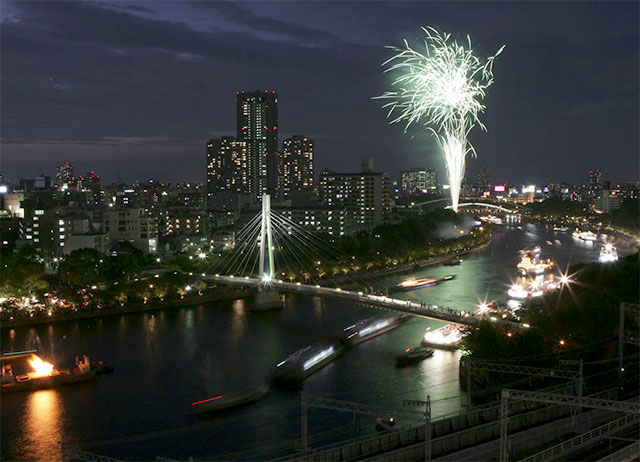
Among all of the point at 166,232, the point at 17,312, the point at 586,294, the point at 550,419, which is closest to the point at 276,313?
the point at 17,312

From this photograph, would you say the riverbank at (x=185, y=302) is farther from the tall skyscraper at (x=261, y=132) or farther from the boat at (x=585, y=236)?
the tall skyscraper at (x=261, y=132)

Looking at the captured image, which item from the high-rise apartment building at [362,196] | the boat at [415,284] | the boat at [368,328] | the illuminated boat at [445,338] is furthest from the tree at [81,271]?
the high-rise apartment building at [362,196]

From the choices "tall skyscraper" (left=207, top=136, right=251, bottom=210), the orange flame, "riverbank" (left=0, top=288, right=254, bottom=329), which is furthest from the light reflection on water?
"tall skyscraper" (left=207, top=136, right=251, bottom=210)

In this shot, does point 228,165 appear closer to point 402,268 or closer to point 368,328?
point 402,268

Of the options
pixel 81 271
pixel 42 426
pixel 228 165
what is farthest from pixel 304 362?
pixel 228 165

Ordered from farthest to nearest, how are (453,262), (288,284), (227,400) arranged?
(453,262) → (288,284) → (227,400)

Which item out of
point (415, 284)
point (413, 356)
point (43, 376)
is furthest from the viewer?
point (415, 284)
